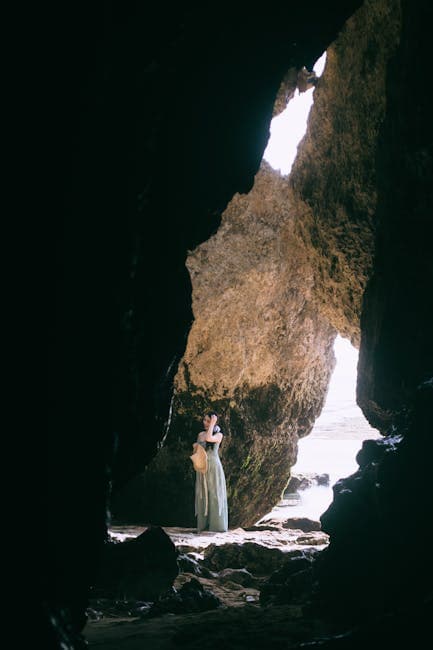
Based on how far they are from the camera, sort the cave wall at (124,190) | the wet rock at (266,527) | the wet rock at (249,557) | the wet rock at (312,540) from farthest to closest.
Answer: the wet rock at (266,527)
the wet rock at (312,540)
the wet rock at (249,557)
the cave wall at (124,190)

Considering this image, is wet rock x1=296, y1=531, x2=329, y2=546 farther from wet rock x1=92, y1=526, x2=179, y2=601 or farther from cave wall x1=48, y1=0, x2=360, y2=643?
cave wall x1=48, y1=0, x2=360, y2=643

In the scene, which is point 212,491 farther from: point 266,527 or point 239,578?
point 239,578

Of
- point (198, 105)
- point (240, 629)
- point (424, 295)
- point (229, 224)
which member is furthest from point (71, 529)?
point (229, 224)

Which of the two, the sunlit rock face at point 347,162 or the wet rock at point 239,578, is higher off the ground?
the sunlit rock face at point 347,162

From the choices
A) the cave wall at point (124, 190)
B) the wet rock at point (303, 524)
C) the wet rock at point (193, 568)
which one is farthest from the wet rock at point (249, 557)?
the wet rock at point (303, 524)

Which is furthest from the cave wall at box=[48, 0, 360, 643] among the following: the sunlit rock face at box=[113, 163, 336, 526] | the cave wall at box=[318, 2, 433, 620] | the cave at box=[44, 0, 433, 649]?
the sunlit rock face at box=[113, 163, 336, 526]

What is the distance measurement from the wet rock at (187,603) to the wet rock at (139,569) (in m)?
0.42

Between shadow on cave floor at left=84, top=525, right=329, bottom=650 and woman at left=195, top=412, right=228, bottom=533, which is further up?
woman at left=195, top=412, right=228, bottom=533

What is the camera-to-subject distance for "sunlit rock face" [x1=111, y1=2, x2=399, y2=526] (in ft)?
36.0

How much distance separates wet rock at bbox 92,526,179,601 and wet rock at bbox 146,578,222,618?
42 cm

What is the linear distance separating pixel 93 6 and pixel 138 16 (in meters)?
0.54

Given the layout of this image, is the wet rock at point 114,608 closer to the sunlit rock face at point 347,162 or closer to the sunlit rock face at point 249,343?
the sunlit rock face at point 249,343

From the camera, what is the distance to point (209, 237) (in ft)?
19.7

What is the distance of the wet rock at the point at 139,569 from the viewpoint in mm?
5668
